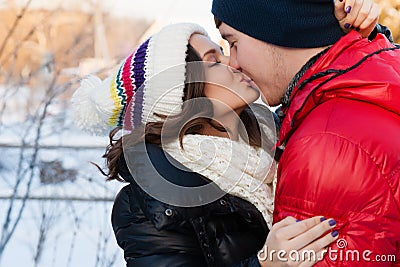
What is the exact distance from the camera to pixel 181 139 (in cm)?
208

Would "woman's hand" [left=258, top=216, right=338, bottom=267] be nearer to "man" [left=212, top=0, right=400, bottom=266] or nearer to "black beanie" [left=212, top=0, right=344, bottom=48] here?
"man" [left=212, top=0, right=400, bottom=266]

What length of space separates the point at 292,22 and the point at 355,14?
19 centimetres

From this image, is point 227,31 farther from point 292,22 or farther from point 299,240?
point 299,240

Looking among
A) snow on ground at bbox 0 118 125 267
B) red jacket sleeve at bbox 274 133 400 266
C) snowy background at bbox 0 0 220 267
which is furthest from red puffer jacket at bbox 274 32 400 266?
snow on ground at bbox 0 118 125 267

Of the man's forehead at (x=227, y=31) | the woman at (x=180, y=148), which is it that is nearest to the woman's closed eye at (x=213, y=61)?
the woman at (x=180, y=148)

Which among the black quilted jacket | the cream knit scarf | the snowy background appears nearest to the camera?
the black quilted jacket

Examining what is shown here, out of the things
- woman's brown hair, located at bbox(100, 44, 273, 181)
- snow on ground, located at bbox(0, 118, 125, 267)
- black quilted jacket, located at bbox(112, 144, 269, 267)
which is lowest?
snow on ground, located at bbox(0, 118, 125, 267)

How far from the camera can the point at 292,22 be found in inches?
68.4

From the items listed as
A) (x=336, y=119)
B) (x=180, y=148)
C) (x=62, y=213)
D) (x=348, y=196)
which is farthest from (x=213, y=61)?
(x=62, y=213)

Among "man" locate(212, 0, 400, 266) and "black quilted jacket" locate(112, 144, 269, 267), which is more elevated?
"man" locate(212, 0, 400, 266)

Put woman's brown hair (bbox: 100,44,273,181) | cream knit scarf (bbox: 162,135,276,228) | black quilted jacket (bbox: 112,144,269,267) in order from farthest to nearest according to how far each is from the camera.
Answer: woman's brown hair (bbox: 100,44,273,181)
cream knit scarf (bbox: 162,135,276,228)
black quilted jacket (bbox: 112,144,269,267)

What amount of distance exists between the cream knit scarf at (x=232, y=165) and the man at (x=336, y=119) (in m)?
0.28

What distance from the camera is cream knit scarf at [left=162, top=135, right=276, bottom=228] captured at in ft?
6.44

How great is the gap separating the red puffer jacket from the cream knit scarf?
324 mm
